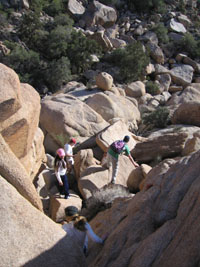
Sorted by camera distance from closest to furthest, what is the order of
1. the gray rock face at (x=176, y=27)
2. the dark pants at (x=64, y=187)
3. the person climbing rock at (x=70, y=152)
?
the dark pants at (x=64, y=187) → the person climbing rock at (x=70, y=152) → the gray rock face at (x=176, y=27)

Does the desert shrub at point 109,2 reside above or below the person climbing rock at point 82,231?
below

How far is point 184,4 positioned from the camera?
39656 mm

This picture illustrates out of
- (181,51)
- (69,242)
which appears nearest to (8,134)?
(69,242)

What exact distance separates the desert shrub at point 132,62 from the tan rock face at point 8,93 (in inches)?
902

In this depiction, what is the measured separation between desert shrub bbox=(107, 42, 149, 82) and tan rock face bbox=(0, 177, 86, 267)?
23.5m

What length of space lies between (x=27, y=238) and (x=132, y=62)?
2446cm

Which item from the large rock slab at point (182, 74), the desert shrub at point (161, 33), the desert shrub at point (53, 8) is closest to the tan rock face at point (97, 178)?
the large rock slab at point (182, 74)

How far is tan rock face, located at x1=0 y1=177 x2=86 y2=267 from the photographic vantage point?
3.24m

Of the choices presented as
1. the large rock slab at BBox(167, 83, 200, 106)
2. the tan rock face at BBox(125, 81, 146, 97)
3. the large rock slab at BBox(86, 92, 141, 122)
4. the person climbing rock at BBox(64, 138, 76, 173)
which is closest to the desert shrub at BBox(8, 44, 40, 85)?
the tan rock face at BBox(125, 81, 146, 97)

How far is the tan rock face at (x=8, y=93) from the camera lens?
3.72 m

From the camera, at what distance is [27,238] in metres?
3.35

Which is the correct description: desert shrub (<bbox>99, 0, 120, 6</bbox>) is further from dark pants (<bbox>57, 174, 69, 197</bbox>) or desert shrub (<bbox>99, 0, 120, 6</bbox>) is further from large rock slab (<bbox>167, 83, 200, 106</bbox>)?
dark pants (<bbox>57, 174, 69, 197</bbox>)

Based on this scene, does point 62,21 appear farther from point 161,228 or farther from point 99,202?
point 161,228

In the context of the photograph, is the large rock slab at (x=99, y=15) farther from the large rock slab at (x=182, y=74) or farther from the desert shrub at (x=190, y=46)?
the large rock slab at (x=182, y=74)
